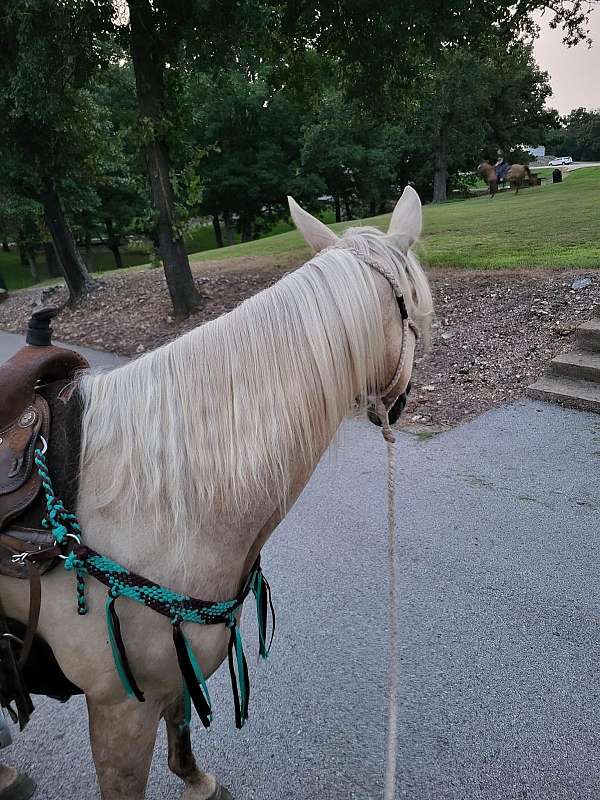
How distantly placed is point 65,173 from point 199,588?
38.5 ft

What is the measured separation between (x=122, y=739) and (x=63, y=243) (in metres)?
11.9

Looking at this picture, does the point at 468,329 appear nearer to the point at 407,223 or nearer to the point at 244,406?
the point at 407,223

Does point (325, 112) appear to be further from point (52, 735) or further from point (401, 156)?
point (52, 735)

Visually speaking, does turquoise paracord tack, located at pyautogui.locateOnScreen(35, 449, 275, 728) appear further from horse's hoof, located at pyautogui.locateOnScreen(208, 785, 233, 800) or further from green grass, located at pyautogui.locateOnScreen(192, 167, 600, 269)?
green grass, located at pyautogui.locateOnScreen(192, 167, 600, 269)

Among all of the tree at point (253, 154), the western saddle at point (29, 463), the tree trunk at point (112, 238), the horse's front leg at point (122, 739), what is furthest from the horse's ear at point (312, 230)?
the tree trunk at point (112, 238)

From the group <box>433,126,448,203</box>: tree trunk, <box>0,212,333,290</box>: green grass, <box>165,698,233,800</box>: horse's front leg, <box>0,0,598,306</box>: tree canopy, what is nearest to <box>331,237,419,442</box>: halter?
<box>165,698,233,800</box>: horse's front leg

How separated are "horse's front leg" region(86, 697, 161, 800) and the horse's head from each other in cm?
99

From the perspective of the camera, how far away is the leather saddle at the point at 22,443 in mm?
1260

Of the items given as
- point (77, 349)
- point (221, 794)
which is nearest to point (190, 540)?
point (221, 794)

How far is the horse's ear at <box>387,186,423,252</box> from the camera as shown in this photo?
1355 mm

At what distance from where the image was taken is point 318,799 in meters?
1.93

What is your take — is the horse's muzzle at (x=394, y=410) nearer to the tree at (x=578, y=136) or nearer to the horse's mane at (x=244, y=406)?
the horse's mane at (x=244, y=406)

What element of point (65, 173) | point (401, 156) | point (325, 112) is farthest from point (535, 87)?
point (65, 173)

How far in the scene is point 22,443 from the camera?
Answer: 1.29 meters
